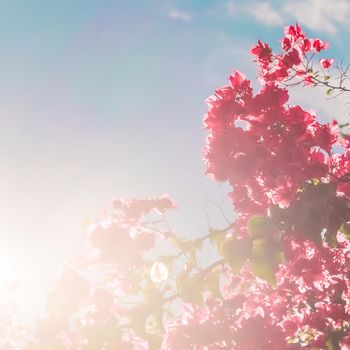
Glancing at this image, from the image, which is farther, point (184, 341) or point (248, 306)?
point (248, 306)

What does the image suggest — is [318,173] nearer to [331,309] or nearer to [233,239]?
[233,239]

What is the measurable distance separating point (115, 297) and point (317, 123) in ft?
11.0

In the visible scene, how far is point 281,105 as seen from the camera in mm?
3500

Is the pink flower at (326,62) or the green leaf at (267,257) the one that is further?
the pink flower at (326,62)

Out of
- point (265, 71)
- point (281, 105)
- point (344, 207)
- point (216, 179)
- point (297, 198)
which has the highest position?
point (265, 71)

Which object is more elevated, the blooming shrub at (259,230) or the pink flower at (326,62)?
the pink flower at (326,62)

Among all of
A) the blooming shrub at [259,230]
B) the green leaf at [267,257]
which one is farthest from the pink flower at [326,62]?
the green leaf at [267,257]

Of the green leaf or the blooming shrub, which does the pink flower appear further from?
the green leaf

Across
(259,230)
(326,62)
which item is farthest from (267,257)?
(326,62)

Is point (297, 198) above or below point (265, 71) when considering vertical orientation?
below

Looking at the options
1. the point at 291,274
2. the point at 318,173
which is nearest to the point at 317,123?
the point at 318,173

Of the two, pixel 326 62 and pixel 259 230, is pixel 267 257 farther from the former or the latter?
pixel 326 62

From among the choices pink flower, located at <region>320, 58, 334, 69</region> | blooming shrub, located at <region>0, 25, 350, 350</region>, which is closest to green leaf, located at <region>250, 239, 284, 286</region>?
blooming shrub, located at <region>0, 25, 350, 350</region>

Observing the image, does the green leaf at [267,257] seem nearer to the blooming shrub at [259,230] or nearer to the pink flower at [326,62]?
the blooming shrub at [259,230]
